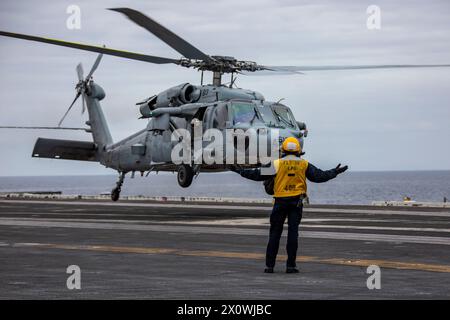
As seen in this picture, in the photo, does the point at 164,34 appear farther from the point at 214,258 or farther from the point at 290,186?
the point at 290,186

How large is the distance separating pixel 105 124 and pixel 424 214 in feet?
55.0

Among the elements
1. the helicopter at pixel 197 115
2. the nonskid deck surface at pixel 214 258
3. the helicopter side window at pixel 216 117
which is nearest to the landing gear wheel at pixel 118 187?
the helicopter at pixel 197 115

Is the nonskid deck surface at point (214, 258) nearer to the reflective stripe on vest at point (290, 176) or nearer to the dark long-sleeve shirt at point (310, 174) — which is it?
the reflective stripe on vest at point (290, 176)

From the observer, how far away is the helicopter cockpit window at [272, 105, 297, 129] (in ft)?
99.5

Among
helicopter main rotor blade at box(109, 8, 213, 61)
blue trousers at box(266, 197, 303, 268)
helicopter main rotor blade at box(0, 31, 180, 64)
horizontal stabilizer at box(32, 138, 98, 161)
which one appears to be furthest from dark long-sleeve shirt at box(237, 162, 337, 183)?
horizontal stabilizer at box(32, 138, 98, 161)

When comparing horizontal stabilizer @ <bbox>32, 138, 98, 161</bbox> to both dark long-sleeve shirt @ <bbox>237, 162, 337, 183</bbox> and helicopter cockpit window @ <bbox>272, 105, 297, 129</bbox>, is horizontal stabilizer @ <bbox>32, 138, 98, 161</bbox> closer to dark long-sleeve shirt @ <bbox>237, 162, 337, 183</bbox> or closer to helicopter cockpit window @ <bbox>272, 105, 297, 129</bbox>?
helicopter cockpit window @ <bbox>272, 105, 297, 129</bbox>

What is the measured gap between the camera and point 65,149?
1599 inches

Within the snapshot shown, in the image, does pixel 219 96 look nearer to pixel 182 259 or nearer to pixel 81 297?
pixel 182 259

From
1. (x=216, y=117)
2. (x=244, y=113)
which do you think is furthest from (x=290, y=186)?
(x=216, y=117)

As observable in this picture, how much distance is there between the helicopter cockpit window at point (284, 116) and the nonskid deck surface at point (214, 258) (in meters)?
3.35

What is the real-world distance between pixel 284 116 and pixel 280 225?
16.2 m

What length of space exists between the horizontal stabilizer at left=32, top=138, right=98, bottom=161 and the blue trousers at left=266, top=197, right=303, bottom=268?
88.2 ft

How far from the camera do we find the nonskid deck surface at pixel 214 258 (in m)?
12.2

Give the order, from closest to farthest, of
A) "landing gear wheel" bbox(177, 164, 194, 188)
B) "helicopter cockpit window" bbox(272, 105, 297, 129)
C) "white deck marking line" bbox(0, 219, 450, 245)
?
"white deck marking line" bbox(0, 219, 450, 245) < "helicopter cockpit window" bbox(272, 105, 297, 129) < "landing gear wheel" bbox(177, 164, 194, 188)
